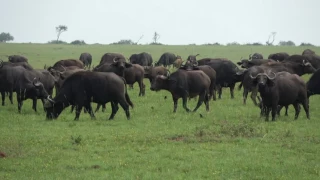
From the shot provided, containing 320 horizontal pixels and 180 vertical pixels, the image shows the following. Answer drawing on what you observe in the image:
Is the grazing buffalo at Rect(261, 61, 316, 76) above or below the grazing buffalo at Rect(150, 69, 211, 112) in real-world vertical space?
above

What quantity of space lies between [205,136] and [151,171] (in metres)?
3.92

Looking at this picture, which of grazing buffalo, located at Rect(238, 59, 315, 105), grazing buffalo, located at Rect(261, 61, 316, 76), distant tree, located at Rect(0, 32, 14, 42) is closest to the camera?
grazing buffalo, located at Rect(238, 59, 315, 105)

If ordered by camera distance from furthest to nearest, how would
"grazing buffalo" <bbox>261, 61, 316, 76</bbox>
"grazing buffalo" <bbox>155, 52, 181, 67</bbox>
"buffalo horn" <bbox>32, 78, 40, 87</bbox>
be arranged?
"grazing buffalo" <bbox>155, 52, 181, 67</bbox>
"grazing buffalo" <bbox>261, 61, 316, 76</bbox>
"buffalo horn" <bbox>32, 78, 40, 87</bbox>

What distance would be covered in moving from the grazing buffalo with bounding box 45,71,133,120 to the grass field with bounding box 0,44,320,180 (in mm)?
511

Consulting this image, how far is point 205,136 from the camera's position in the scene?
45.4 ft

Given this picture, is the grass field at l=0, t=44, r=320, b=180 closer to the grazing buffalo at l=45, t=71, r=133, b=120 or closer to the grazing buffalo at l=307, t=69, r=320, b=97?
the grazing buffalo at l=45, t=71, r=133, b=120

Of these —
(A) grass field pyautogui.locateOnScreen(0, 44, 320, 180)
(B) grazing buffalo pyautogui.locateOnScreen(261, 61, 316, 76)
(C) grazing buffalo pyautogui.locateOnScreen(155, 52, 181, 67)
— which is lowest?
(A) grass field pyautogui.locateOnScreen(0, 44, 320, 180)

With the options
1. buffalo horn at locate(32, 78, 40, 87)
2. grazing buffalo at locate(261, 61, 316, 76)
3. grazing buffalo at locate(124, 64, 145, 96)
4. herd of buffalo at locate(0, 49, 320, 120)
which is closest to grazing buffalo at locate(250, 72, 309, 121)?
herd of buffalo at locate(0, 49, 320, 120)

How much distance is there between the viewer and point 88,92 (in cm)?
1733

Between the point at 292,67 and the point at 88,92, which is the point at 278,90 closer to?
the point at 88,92

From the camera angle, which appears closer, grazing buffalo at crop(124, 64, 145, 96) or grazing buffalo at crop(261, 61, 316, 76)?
grazing buffalo at crop(261, 61, 316, 76)

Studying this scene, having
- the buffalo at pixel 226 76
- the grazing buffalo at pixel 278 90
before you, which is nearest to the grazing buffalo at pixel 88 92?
the grazing buffalo at pixel 278 90

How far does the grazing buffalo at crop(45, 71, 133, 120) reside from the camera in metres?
17.2

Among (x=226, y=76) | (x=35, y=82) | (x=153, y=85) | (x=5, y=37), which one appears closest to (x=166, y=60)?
(x=226, y=76)
